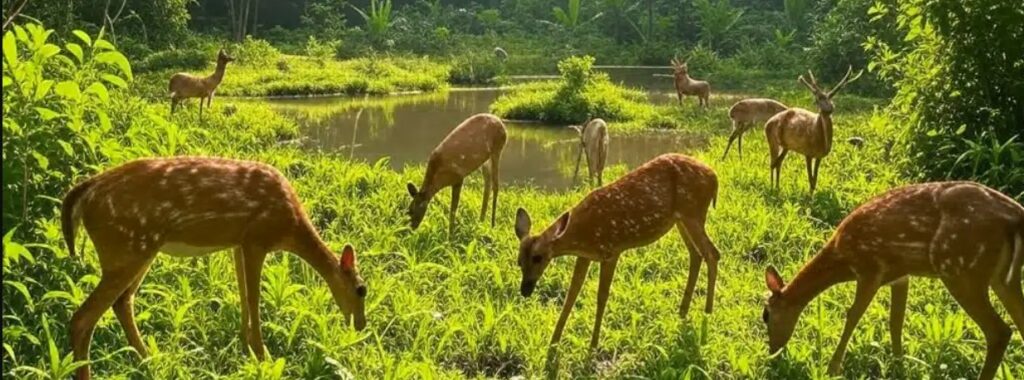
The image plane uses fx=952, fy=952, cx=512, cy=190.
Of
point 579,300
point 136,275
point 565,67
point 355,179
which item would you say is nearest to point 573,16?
point 565,67

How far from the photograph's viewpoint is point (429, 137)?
50.2 feet

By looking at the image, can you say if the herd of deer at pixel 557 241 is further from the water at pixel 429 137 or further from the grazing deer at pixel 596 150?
the water at pixel 429 137

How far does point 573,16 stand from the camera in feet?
117

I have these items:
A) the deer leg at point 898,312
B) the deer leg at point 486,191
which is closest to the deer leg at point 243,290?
the deer leg at point 898,312

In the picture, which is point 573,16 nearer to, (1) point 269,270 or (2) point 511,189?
(2) point 511,189

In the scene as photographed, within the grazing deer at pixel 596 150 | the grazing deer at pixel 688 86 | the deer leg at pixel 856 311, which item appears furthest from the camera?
the grazing deer at pixel 688 86

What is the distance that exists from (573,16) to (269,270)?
30.7m

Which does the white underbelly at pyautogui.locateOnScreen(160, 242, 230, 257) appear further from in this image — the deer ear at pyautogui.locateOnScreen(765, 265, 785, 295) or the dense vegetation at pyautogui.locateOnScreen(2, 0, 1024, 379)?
the deer ear at pyautogui.locateOnScreen(765, 265, 785, 295)

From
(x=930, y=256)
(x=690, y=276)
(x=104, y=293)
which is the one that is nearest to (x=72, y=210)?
(x=104, y=293)

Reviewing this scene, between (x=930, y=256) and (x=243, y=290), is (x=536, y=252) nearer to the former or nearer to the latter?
(x=243, y=290)

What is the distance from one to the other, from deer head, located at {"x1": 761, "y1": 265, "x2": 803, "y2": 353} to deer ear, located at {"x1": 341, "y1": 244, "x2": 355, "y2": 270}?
2239mm

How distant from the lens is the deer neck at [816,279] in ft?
16.5

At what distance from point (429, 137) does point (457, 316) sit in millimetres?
9540

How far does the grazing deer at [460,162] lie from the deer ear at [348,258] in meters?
2.98
